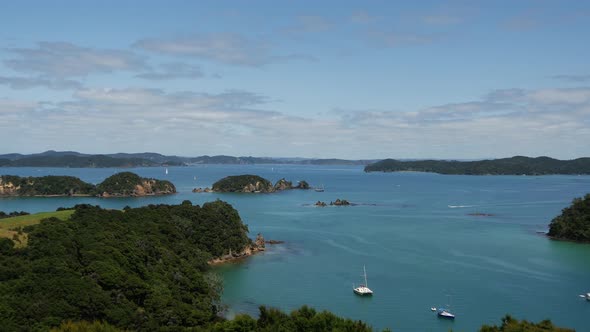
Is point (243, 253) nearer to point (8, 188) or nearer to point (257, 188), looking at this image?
point (257, 188)

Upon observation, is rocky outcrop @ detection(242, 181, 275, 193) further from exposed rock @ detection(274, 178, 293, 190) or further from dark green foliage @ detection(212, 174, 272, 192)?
exposed rock @ detection(274, 178, 293, 190)

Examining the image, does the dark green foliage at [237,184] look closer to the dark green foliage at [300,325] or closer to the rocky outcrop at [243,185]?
the rocky outcrop at [243,185]

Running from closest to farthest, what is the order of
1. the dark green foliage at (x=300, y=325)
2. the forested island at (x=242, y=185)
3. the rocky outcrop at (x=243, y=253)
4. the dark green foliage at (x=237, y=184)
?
the dark green foliage at (x=300, y=325) < the rocky outcrop at (x=243, y=253) < the forested island at (x=242, y=185) < the dark green foliage at (x=237, y=184)

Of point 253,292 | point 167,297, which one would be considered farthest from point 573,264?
point 167,297

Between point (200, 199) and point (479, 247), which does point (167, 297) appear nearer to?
point (479, 247)

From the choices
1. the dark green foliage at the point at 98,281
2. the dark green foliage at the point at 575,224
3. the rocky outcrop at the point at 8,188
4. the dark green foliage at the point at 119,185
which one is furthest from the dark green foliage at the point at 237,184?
the dark green foliage at the point at 98,281

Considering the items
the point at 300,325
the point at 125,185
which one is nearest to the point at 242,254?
the point at 300,325
